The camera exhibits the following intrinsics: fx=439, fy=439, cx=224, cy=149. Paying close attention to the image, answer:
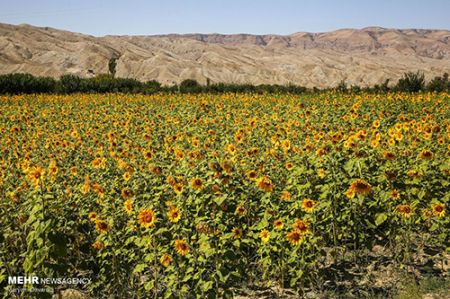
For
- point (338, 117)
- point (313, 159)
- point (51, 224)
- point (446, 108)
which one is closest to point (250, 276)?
point (313, 159)

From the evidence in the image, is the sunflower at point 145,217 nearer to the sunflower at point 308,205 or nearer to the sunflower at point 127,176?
the sunflower at point 127,176

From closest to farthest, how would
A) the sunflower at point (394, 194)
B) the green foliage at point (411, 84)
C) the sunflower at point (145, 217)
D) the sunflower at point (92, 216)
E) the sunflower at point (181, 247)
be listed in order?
the sunflower at point (181, 247) < the sunflower at point (145, 217) < the sunflower at point (92, 216) < the sunflower at point (394, 194) < the green foliage at point (411, 84)

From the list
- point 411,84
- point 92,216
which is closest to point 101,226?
point 92,216

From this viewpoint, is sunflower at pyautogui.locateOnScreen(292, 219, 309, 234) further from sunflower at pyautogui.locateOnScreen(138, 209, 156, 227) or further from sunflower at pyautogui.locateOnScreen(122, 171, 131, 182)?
sunflower at pyautogui.locateOnScreen(122, 171, 131, 182)

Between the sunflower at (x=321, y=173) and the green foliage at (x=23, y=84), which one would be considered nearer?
the sunflower at (x=321, y=173)

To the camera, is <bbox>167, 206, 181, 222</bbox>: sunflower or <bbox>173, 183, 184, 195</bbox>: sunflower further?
<bbox>173, 183, 184, 195</bbox>: sunflower

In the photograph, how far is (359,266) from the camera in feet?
16.3

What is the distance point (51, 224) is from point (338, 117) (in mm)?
8866

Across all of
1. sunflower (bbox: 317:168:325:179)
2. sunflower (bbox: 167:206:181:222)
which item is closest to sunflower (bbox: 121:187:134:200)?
sunflower (bbox: 167:206:181:222)

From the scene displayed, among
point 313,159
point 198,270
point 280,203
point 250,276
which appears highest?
point 313,159

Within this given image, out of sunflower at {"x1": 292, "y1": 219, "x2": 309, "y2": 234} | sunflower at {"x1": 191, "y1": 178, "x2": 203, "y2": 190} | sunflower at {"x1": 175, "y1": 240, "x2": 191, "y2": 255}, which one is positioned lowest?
sunflower at {"x1": 175, "y1": 240, "x2": 191, "y2": 255}

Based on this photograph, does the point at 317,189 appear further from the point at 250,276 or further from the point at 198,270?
the point at 198,270

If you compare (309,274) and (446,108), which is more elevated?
(446,108)

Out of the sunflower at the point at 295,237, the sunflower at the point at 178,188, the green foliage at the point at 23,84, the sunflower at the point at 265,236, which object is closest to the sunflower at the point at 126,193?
the sunflower at the point at 178,188
